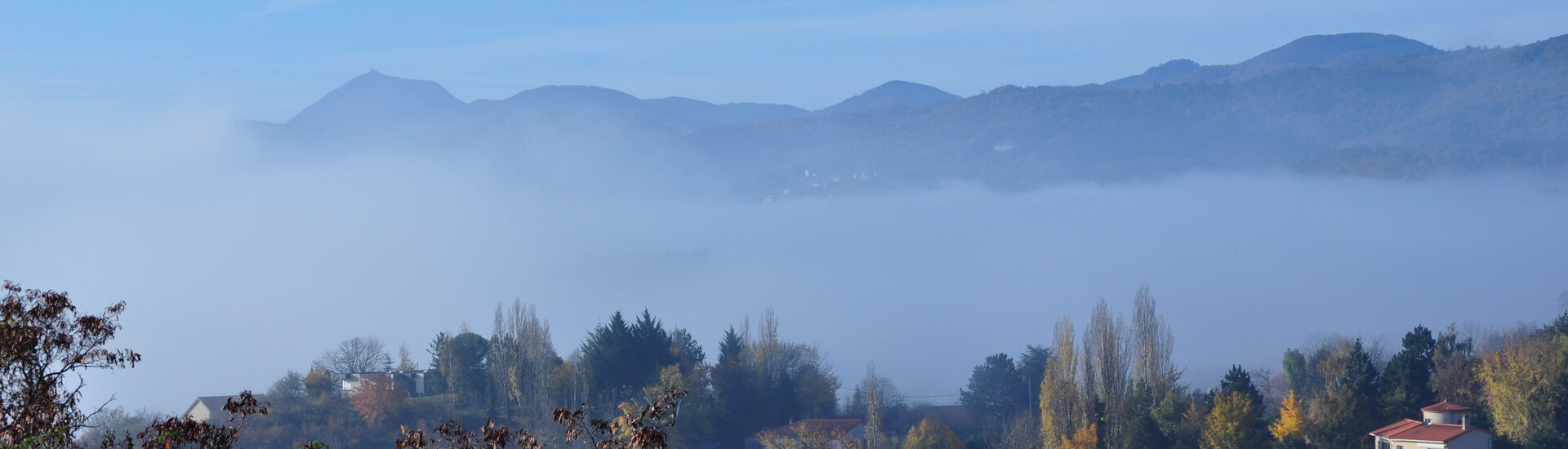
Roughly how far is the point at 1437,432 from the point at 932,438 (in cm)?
2020

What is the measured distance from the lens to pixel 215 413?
71000 millimetres

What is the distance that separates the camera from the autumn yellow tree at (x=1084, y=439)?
57.8 metres

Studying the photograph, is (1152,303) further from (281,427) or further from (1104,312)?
(281,427)

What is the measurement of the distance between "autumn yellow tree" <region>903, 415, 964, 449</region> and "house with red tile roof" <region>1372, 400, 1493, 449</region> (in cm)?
1687

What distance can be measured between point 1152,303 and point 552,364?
98.2 feet

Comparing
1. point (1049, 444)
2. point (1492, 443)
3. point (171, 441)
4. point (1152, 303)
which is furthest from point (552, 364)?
point (171, 441)

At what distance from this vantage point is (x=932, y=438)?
60.9m

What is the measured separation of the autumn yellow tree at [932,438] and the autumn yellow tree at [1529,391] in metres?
20.8

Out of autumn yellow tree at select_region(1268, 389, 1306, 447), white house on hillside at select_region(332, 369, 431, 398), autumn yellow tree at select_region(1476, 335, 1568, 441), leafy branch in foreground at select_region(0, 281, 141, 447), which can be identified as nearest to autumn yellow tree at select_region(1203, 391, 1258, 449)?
autumn yellow tree at select_region(1268, 389, 1306, 447)

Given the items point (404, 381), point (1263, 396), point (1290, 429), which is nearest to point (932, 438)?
point (1263, 396)

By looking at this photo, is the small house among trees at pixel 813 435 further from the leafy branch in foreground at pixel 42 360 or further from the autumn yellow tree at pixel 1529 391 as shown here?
the leafy branch in foreground at pixel 42 360

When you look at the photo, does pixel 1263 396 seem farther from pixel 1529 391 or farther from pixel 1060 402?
pixel 1529 391

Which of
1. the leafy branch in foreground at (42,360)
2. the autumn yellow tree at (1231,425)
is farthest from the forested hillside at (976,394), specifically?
the leafy branch in foreground at (42,360)

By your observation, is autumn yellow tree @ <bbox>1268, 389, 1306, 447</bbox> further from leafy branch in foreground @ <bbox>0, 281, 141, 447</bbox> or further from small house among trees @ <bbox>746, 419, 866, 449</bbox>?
leafy branch in foreground @ <bbox>0, 281, 141, 447</bbox>
